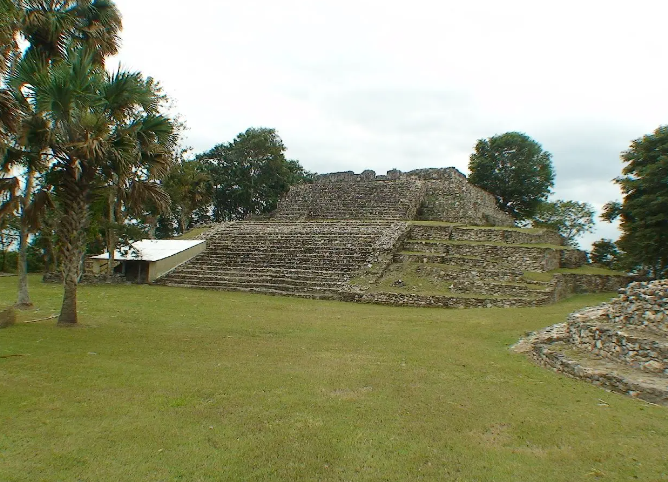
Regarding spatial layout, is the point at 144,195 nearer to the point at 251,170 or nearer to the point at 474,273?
the point at 474,273

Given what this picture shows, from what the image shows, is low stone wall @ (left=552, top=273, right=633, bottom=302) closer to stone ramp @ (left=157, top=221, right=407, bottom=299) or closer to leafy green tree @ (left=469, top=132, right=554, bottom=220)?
stone ramp @ (left=157, top=221, right=407, bottom=299)

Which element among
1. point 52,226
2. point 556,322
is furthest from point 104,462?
point 52,226

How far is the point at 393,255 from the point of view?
18.0 metres

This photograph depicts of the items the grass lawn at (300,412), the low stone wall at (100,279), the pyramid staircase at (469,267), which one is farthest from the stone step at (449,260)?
the low stone wall at (100,279)

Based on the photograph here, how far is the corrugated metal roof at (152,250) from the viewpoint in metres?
19.5

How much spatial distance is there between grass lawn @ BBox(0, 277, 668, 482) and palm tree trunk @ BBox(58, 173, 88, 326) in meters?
0.55

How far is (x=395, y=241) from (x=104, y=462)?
1578cm

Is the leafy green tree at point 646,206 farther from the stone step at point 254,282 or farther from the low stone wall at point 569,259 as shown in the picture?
the stone step at point 254,282

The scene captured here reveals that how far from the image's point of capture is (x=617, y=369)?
20.3ft

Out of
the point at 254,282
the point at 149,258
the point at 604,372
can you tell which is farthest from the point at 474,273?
the point at 149,258

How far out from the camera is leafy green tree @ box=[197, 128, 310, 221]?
34719mm

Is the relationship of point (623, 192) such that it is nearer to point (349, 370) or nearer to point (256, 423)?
point (349, 370)

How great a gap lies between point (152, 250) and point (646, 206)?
A: 1966 cm

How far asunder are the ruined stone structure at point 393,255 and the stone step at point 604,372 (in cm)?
646
